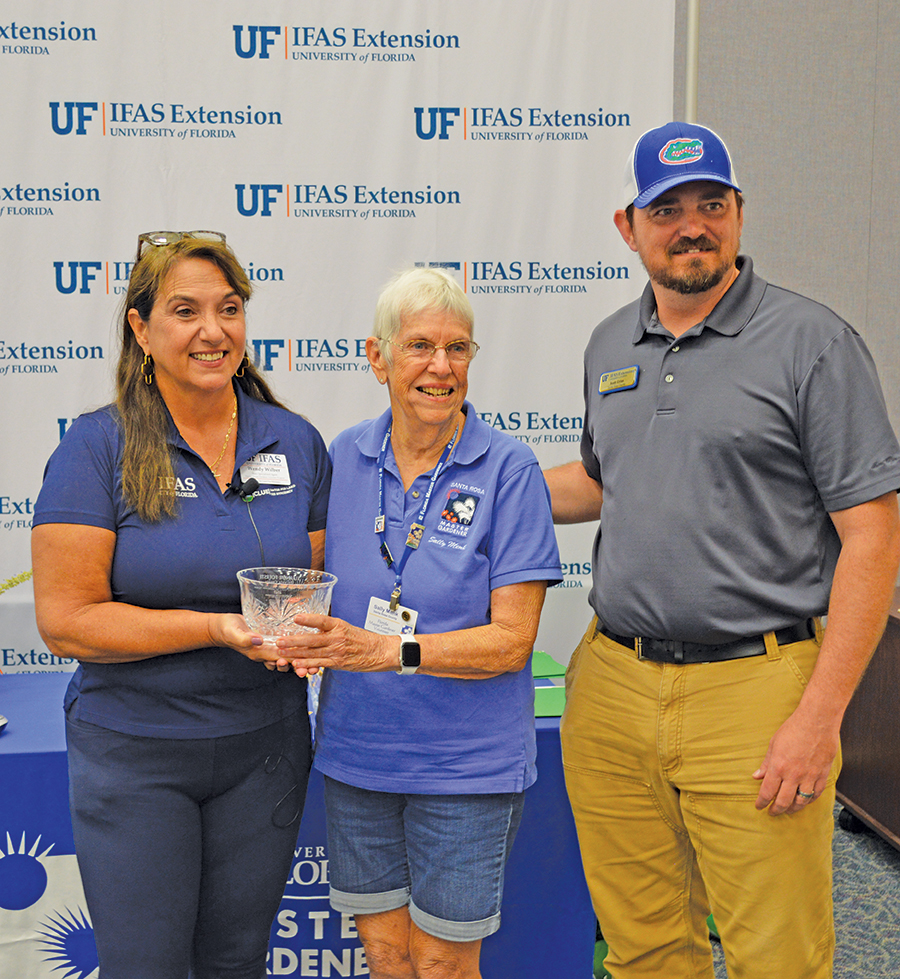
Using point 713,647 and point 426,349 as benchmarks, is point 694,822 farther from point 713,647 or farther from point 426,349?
point 426,349

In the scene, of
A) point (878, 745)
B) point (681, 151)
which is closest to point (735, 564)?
point (681, 151)

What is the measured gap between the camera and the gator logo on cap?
1.66 meters

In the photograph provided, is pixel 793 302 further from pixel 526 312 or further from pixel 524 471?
pixel 526 312

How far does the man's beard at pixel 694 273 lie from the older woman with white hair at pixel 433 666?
1.33ft

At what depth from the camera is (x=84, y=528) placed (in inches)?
55.8

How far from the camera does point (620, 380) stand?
177 centimetres

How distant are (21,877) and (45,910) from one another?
0.34 feet

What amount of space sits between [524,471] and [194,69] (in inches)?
96.4

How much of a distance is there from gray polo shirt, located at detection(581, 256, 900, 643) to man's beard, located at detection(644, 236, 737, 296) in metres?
0.05

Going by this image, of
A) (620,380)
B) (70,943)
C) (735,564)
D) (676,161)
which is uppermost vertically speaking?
(676,161)

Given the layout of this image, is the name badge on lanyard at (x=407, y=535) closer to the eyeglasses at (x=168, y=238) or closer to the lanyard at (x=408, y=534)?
the lanyard at (x=408, y=534)

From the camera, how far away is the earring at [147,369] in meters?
1.56

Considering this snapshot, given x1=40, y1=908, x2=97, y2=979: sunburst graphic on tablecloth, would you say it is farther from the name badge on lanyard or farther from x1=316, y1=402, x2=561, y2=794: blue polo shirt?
the name badge on lanyard

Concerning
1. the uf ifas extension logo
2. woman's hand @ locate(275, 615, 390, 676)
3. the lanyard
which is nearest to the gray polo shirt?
the lanyard
